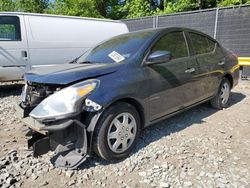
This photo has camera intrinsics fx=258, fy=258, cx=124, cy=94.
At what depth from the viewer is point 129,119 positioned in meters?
3.25

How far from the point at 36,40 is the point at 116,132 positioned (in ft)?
14.6

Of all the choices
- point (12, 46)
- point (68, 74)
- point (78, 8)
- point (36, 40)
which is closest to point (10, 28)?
point (12, 46)

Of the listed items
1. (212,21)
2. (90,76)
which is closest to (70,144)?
(90,76)

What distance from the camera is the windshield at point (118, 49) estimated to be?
3545 mm

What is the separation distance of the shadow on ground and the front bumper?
22 centimetres

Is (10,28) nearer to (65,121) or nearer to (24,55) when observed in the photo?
(24,55)

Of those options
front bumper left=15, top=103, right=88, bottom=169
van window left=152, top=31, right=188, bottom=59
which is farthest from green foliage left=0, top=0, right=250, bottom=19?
front bumper left=15, top=103, right=88, bottom=169

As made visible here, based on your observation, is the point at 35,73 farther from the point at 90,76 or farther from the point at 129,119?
the point at 129,119

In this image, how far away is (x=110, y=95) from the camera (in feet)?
9.67

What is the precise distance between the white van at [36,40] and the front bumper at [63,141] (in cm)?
363

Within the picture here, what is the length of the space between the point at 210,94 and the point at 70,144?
2876 millimetres

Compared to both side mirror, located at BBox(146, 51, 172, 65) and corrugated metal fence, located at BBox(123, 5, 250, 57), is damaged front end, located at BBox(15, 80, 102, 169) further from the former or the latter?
corrugated metal fence, located at BBox(123, 5, 250, 57)

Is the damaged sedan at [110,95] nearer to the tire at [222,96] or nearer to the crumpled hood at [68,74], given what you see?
the crumpled hood at [68,74]

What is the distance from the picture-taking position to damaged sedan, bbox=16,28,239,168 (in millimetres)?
2844
